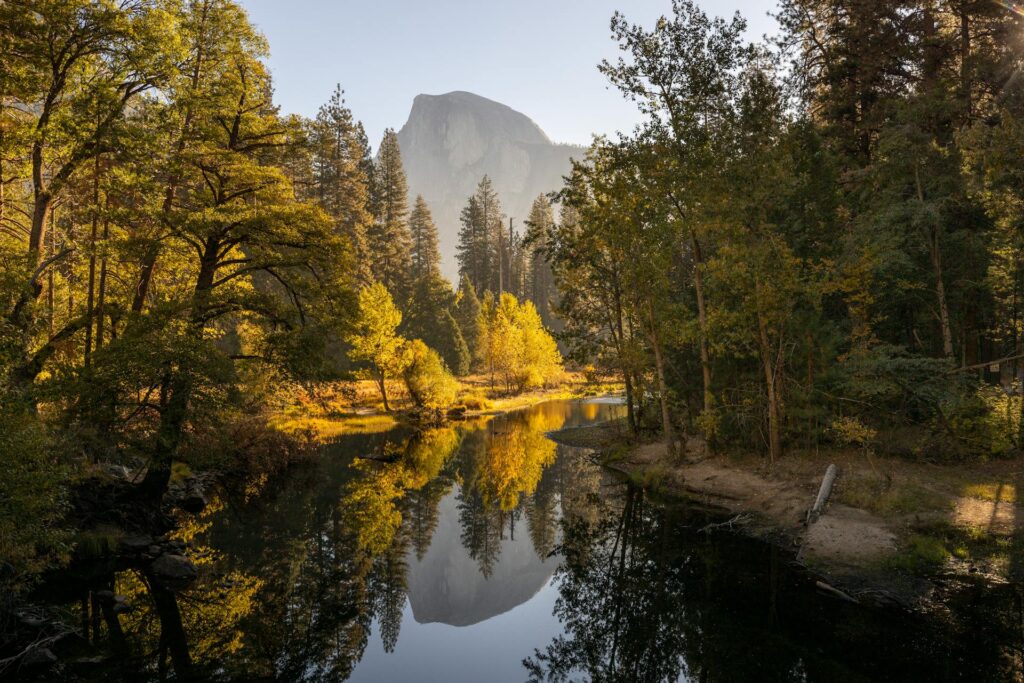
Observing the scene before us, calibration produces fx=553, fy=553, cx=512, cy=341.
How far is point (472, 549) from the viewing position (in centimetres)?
1720

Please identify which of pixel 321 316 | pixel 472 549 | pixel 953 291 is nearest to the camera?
pixel 472 549

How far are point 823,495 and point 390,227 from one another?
2196 inches

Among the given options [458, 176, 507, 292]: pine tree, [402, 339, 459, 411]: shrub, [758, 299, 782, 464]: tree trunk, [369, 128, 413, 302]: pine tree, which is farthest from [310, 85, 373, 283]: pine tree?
[758, 299, 782, 464]: tree trunk

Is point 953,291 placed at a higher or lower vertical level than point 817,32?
lower

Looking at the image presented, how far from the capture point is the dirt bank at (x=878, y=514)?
41.4 ft

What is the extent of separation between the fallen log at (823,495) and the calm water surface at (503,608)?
5.90 feet

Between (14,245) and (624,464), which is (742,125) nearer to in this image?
(624,464)

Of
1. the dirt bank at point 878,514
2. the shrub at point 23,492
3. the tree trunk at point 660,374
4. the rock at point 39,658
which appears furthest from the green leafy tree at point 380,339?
the rock at point 39,658

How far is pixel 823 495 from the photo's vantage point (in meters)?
16.6

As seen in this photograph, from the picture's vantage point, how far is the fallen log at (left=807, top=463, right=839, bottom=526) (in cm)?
1608

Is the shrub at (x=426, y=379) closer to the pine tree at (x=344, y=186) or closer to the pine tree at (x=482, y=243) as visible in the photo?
the pine tree at (x=344, y=186)

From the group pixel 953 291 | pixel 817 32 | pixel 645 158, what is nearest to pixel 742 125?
pixel 645 158

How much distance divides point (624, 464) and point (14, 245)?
941 inches

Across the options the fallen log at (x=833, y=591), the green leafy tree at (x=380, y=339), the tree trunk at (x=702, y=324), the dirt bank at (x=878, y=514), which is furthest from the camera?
the green leafy tree at (x=380, y=339)
